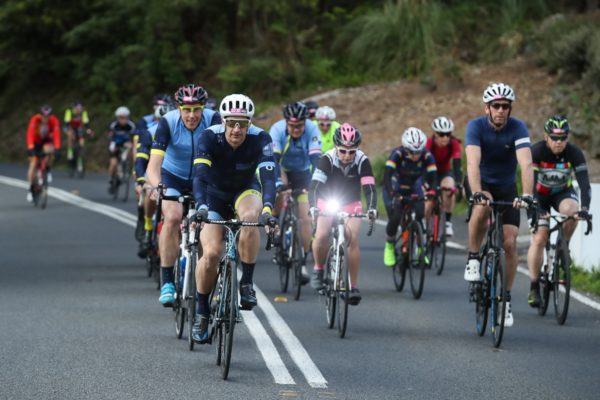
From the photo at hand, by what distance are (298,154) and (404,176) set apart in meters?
1.26

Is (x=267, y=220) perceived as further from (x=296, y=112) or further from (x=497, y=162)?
(x=296, y=112)

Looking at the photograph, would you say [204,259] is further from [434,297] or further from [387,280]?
[387,280]

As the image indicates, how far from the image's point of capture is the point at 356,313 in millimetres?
13523

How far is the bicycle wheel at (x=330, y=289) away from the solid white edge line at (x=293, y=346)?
40 centimetres

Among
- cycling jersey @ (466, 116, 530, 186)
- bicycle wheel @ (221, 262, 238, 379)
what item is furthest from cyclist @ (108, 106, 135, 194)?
bicycle wheel @ (221, 262, 238, 379)

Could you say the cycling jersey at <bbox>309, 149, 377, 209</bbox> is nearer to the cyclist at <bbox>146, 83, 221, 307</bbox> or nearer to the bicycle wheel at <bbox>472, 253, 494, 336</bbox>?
the cyclist at <bbox>146, 83, 221, 307</bbox>


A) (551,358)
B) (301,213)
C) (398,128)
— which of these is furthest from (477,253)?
(398,128)

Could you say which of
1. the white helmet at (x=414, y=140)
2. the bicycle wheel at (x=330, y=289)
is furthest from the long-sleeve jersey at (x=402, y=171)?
the bicycle wheel at (x=330, y=289)

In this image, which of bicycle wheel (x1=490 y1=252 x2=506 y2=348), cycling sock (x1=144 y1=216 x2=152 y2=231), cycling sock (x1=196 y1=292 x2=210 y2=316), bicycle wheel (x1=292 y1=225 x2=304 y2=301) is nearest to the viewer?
cycling sock (x1=196 y1=292 x2=210 y2=316)

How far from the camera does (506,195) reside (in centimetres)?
1235

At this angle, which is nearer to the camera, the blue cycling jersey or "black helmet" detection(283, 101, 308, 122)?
"black helmet" detection(283, 101, 308, 122)

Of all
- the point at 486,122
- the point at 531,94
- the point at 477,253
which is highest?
the point at 531,94

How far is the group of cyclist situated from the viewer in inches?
408

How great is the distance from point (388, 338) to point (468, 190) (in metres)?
1.46
